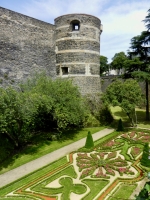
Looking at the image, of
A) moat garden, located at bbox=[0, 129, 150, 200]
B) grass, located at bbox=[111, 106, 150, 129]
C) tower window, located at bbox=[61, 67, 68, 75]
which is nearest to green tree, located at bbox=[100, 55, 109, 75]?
grass, located at bbox=[111, 106, 150, 129]

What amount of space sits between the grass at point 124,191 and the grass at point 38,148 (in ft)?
19.0

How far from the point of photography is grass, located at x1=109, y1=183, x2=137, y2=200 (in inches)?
302

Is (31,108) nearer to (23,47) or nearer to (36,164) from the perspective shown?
(36,164)

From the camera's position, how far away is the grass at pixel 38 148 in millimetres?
11198

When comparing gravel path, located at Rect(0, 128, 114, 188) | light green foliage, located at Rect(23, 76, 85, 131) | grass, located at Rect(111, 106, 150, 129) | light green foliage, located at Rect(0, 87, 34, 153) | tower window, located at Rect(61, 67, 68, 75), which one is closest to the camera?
gravel path, located at Rect(0, 128, 114, 188)

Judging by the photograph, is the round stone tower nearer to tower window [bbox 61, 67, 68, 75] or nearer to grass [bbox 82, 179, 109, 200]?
tower window [bbox 61, 67, 68, 75]

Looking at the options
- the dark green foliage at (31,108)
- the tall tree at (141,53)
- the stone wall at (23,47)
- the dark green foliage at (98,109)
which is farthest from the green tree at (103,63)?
the dark green foliage at (31,108)

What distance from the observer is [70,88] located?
1495cm

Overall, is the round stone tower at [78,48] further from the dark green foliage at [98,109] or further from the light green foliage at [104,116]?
the light green foliage at [104,116]

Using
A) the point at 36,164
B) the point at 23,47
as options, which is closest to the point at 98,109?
the point at 23,47

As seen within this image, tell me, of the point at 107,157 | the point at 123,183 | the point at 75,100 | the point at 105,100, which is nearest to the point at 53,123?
the point at 75,100

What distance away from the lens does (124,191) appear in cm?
803

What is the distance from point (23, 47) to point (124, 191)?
13626mm

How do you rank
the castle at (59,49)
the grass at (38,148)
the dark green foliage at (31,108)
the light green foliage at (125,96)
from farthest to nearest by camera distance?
the light green foliage at (125,96)
the castle at (59,49)
the grass at (38,148)
the dark green foliage at (31,108)
